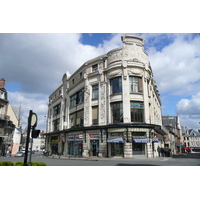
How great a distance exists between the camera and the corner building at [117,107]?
23562 mm

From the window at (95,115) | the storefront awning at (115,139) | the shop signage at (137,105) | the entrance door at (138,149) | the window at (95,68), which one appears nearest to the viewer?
the entrance door at (138,149)

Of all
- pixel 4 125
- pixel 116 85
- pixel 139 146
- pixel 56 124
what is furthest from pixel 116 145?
pixel 4 125

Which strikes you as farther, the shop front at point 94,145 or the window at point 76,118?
the window at point 76,118

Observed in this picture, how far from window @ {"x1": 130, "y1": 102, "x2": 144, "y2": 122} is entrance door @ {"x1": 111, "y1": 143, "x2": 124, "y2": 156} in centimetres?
390

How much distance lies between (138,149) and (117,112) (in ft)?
18.9

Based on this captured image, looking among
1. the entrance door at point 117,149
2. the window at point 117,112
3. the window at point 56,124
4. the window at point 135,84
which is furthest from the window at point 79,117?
the window at point 56,124

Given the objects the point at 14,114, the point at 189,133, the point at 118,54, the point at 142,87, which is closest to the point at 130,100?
the point at 142,87

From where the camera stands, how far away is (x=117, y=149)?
2403 cm

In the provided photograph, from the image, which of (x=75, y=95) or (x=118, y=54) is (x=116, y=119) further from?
(x=75, y=95)

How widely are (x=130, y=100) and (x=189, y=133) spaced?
8293 cm

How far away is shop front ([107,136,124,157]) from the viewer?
2341cm

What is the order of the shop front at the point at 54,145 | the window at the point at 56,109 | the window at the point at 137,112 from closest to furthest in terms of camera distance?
1. the window at the point at 137,112
2. the shop front at the point at 54,145
3. the window at the point at 56,109

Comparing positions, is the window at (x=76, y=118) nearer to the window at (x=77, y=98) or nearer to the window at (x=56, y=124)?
the window at (x=77, y=98)

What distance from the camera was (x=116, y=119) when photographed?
82.7 ft
